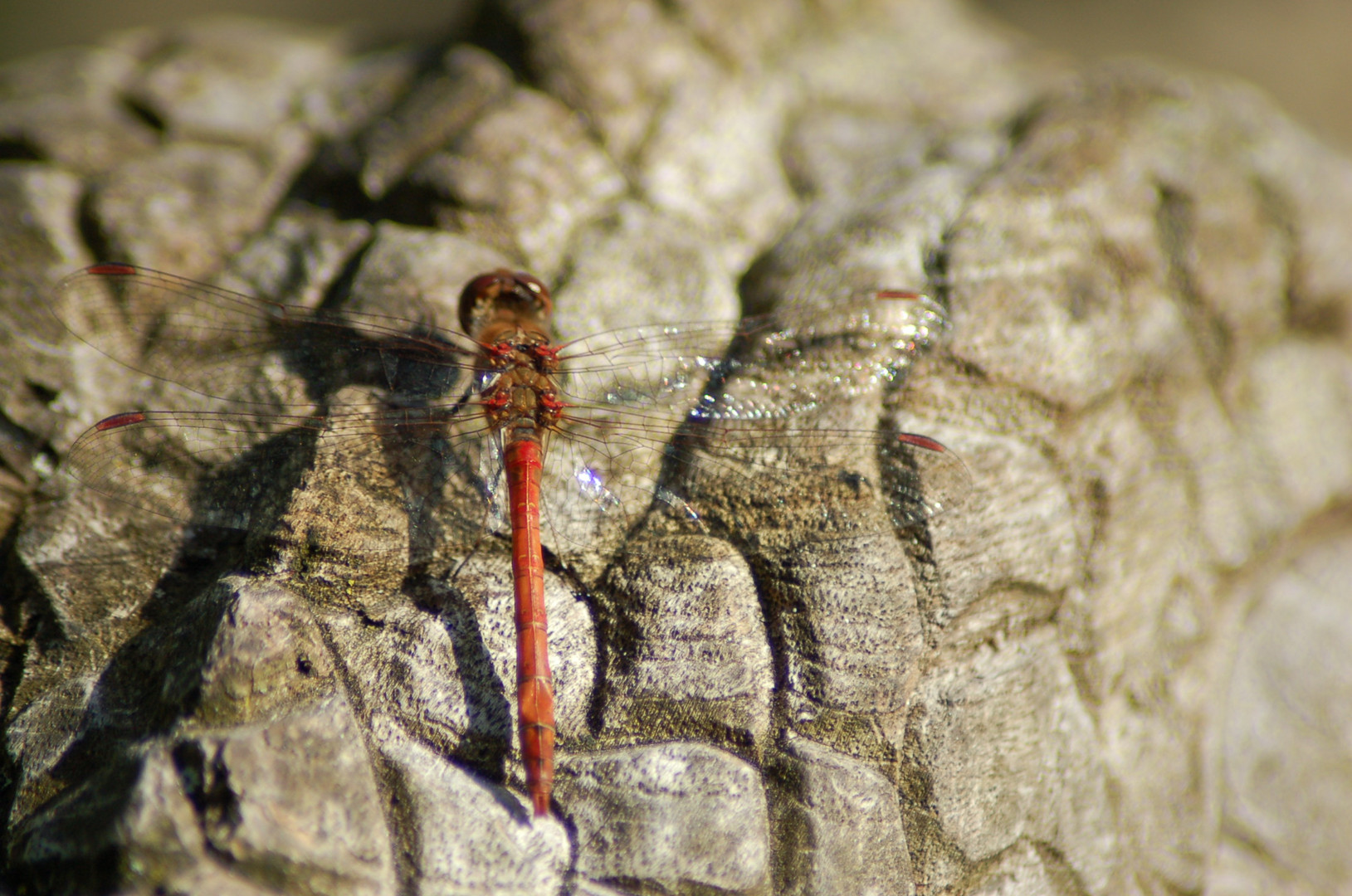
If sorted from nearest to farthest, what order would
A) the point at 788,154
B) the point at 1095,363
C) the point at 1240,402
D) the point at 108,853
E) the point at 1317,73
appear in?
1. the point at 108,853
2. the point at 1095,363
3. the point at 1240,402
4. the point at 788,154
5. the point at 1317,73

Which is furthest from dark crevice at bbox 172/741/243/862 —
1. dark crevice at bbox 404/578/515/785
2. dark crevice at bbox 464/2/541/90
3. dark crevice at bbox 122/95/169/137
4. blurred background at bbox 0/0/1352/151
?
blurred background at bbox 0/0/1352/151

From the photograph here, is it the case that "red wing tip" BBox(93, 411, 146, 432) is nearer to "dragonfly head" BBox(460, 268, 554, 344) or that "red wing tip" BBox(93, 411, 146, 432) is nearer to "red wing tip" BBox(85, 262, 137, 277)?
"red wing tip" BBox(85, 262, 137, 277)

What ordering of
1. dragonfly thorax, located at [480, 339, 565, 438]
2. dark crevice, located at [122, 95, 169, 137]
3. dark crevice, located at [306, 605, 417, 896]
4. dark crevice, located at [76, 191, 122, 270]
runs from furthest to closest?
dark crevice, located at [122, 95, 169, 137] < dark crevice, located at [76, 191, 122, 270] < dragonfly thorax, located at [480, 339, 565, 438] < dark crevice, located at [306, 605, 417, 896]

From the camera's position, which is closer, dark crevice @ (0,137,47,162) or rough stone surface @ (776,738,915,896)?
rough stone surface @ (776,738,915,896)

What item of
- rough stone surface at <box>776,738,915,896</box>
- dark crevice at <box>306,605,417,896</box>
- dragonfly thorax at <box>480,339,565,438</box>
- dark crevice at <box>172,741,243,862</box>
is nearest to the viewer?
dark crevice at <box>172,741,243,862</box>

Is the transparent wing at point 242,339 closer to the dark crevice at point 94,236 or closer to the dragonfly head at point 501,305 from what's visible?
the dragonfly head at point 501,305

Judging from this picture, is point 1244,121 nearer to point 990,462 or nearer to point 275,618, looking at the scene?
point 990,462

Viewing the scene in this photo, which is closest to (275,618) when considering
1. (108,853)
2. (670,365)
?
(108,853)

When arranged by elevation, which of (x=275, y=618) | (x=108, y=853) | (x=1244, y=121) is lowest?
(x=108, y=853)
